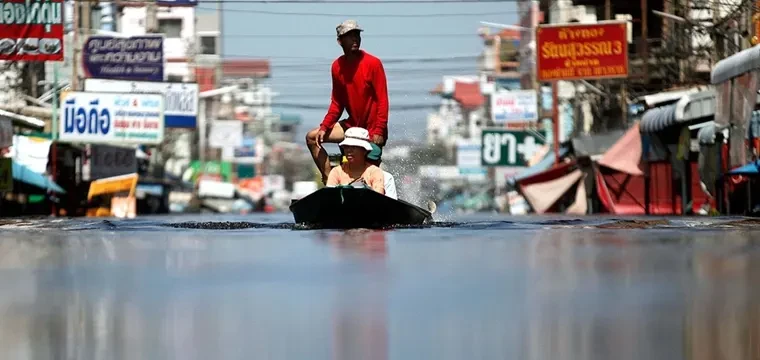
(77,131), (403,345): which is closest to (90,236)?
(403,345)

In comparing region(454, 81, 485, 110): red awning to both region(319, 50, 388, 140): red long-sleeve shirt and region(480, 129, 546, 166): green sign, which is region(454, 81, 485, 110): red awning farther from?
region(319, 50, 388, 140): red long-sleeve shirt

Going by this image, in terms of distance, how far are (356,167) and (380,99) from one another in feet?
3.83

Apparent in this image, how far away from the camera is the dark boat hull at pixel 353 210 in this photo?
595 inches

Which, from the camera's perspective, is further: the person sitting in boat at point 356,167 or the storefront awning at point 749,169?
the storefront awning at point 749,169

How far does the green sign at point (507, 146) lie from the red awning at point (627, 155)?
19.8 m

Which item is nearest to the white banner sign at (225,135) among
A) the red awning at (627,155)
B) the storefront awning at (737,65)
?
the red awning at (627,155)

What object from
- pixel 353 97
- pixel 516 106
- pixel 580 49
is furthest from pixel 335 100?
pixel 516 106

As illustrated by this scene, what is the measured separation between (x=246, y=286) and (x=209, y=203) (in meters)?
79.2

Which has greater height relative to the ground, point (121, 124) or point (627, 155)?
point (121, 124)

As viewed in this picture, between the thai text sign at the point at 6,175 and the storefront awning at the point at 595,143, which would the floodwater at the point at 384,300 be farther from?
the storefront awning at the point at 595,143

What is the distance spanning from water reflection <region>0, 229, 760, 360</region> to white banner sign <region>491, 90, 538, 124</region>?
48976 millimetres

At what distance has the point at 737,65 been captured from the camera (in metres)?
24.8

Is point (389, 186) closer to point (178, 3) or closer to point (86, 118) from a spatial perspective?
point (178, 3)

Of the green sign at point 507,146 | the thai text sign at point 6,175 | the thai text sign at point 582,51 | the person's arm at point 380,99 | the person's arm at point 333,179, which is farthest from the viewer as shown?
the green sign at point 507,146
